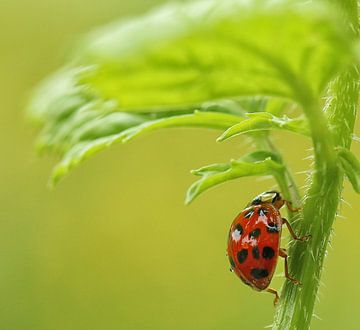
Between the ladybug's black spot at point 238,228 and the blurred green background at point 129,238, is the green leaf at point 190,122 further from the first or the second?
the blurred green background at point 129,238

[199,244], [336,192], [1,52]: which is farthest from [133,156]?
[336,192]

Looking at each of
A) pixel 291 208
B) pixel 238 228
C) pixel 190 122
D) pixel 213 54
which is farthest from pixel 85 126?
pixel 213 54

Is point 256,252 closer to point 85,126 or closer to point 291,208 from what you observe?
point 291,208

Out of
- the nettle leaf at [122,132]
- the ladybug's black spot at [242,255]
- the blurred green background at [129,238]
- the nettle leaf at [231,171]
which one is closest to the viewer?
the nettle leaf at [231,171]

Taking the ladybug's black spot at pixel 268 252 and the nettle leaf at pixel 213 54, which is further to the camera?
the ladybug's black spot at pixel 268 252

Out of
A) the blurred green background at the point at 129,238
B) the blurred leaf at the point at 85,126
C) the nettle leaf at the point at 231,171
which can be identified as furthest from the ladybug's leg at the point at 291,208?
A: the blurred green background at the point at 129,238

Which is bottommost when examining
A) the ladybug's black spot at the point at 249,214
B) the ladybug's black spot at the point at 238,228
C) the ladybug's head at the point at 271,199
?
the ladybug's black spot at the point at 238,228

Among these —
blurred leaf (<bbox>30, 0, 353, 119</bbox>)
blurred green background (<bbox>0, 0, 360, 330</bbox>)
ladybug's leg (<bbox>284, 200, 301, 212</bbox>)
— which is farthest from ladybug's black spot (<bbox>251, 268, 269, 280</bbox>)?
blurred green background (<bbox>0, 0, 360, 330</bbox>)
